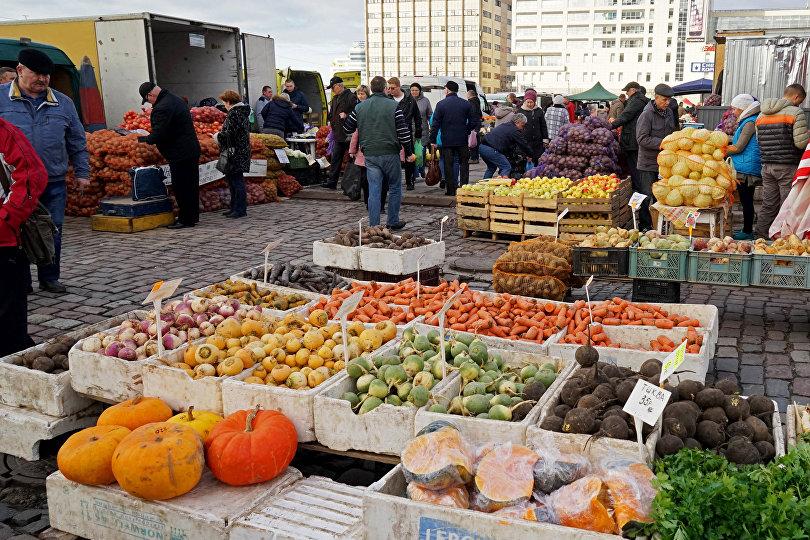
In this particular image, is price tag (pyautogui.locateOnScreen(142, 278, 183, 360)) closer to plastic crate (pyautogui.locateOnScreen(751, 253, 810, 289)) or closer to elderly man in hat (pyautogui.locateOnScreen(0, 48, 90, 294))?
elderly man in hat (pyautogui.locateOnScreen(0, 48, 90, 294))

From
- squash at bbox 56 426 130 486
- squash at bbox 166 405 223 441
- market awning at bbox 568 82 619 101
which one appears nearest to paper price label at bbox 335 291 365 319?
squash at bbox 166 405 223 441

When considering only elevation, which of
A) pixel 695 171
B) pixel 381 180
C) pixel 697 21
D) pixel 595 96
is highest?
pixel 697 21

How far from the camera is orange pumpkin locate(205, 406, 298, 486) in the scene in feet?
10.8

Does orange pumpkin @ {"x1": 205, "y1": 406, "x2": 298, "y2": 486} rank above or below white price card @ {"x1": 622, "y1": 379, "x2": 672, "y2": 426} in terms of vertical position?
below

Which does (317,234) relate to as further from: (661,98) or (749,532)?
(749,532)

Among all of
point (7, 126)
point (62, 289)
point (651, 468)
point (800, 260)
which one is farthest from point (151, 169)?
point (651, 468)

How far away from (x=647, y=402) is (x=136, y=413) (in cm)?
260

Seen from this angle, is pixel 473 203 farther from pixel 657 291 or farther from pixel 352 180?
pixel 657 291

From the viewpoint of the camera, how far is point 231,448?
3289 mm

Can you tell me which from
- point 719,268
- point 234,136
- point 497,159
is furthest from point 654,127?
point 234,136

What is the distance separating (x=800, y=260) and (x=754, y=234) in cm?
438

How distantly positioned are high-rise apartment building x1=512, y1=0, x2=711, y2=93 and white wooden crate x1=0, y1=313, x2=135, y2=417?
112 metres

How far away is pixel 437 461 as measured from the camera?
2.82m

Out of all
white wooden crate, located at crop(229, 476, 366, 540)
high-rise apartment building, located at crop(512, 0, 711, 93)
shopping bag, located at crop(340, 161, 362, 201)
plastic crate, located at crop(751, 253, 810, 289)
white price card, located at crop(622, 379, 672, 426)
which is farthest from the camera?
high-rise apartment building, located at crop(512, 0, 711, 93)
